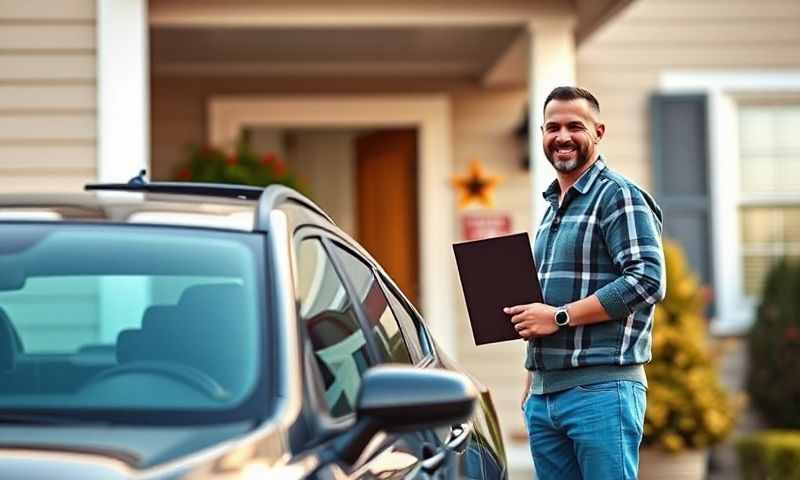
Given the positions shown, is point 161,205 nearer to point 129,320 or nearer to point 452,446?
point 129,320

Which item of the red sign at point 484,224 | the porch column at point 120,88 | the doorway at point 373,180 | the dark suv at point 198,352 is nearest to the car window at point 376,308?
the dark suv at point 198,352

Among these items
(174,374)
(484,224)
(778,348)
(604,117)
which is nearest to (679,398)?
(778,348)

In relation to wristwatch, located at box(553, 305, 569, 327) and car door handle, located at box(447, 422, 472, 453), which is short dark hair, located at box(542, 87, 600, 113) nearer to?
wristwatch, located at box(553, 305, 569, 327)

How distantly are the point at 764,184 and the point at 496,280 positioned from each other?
6730mm

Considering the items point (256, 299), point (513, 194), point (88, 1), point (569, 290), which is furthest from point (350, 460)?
point (513, 194)

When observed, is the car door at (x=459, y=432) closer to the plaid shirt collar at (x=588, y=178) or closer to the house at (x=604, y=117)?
the plaid shirt collar at (x=588, y=178)

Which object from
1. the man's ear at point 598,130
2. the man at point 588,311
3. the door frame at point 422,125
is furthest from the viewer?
the door frame at point 422,125

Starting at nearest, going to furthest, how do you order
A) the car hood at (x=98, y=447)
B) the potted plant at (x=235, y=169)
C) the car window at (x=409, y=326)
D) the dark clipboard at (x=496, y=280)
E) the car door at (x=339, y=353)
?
the car hood at (x=98, y=447) < the car door at (x=339, y=353) < the car window at (x=409, y=326) < the dark clipboard at (x=496, y=280) < the potted plant at (x=235, y=169)

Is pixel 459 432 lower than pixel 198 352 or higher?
lower

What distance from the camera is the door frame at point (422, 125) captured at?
10961 millimetres

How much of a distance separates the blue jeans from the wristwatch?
0.62 feet

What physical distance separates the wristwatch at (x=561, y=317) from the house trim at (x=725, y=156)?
6581 mm

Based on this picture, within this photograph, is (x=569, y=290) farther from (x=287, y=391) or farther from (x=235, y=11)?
(x=235, y=11)

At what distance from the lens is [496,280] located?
184 inches
